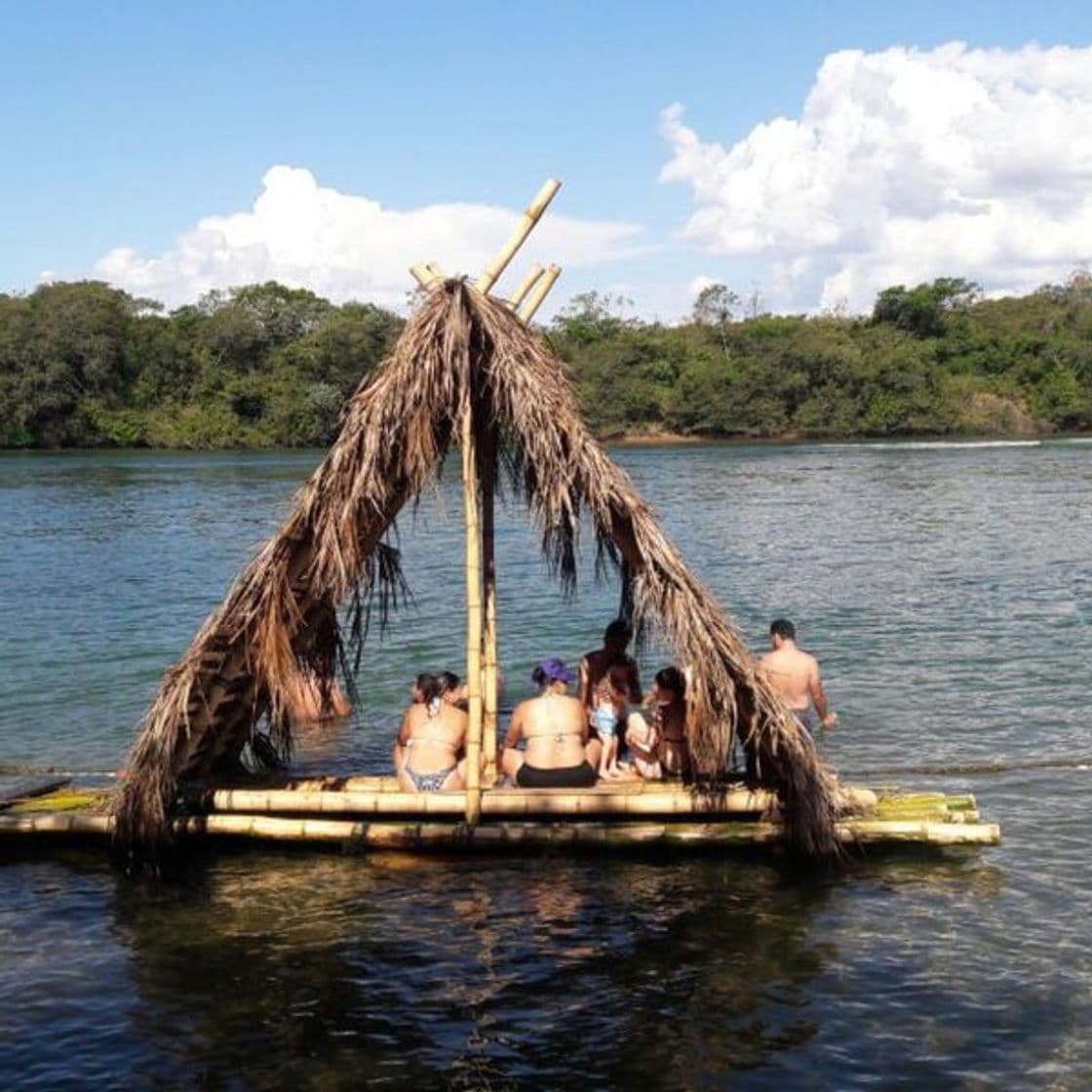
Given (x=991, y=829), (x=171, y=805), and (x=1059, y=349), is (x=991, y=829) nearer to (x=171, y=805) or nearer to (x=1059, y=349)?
(x=171, y=805)

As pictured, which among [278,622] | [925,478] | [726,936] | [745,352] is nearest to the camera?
[726,936]

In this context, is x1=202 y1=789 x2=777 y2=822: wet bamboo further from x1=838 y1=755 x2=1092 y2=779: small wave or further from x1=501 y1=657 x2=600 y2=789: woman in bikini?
x1=838 y1=755 x2=1092 y2=779: small wave

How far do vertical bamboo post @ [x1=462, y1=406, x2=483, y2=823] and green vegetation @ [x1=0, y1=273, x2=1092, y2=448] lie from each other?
253 ft

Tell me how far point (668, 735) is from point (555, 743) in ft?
3.19

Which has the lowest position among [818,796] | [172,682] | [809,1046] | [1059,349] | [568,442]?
[809,1046]

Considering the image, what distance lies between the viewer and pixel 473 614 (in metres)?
10.2

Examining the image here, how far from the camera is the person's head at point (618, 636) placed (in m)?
11.8

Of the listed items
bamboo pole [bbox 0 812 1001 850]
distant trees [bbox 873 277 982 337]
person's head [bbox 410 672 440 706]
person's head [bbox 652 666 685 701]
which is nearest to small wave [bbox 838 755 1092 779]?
person's head [bbox 652 666 685 701]

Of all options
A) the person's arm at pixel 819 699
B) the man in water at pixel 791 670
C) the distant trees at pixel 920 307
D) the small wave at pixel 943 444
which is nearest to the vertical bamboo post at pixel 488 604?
the man in water at pixel 791 670

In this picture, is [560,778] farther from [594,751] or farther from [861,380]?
[861,380]

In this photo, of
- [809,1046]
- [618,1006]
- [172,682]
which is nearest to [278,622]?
[172,682]

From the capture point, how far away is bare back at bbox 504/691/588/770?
1051cm

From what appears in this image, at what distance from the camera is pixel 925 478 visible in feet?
180

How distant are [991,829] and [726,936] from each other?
226 centimetres
